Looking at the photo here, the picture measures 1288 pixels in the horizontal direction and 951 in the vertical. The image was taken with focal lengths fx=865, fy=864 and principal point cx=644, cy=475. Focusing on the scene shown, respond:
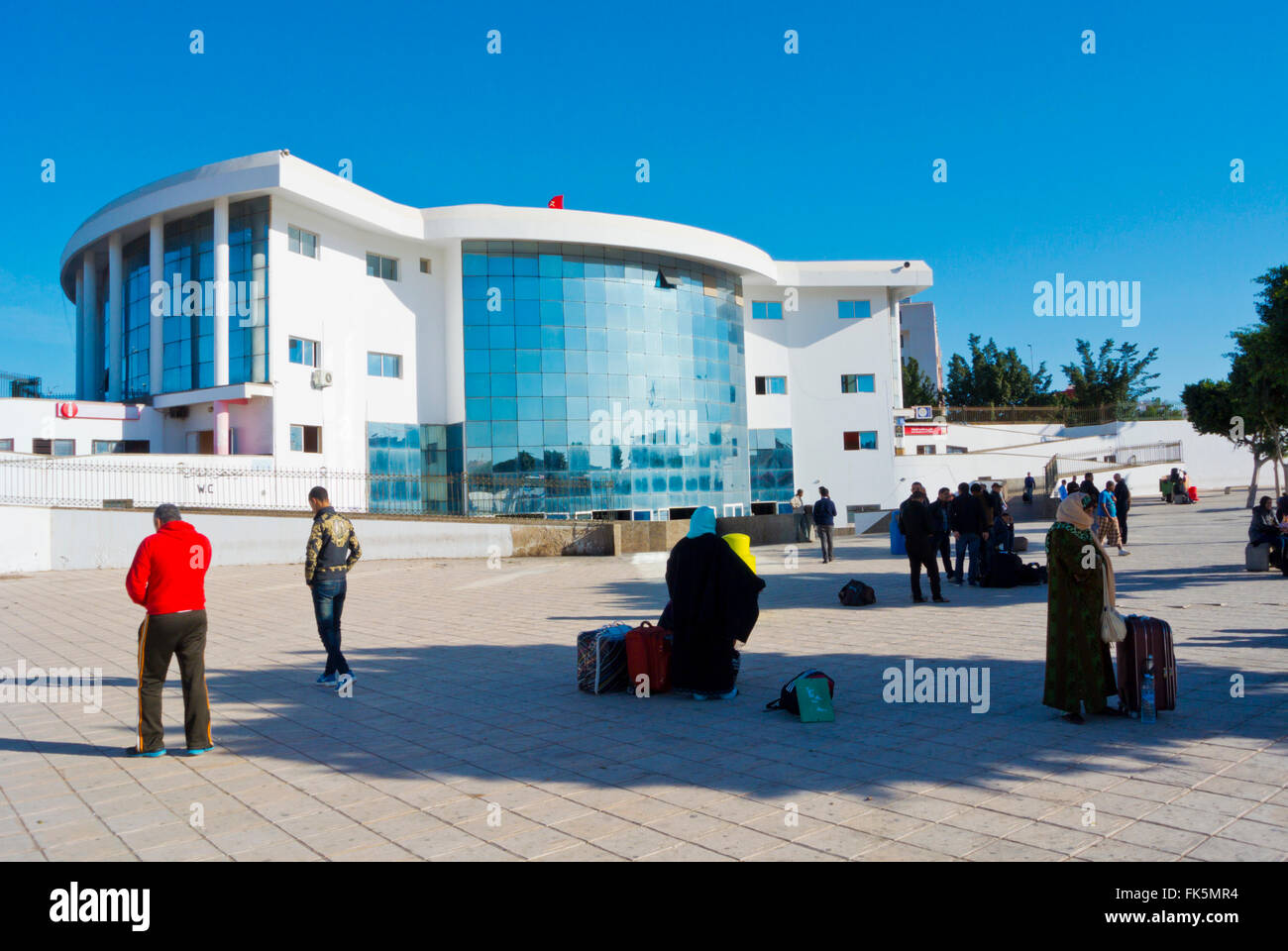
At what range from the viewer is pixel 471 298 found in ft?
117

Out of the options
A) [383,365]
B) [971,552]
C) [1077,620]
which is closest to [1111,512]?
[971,552]

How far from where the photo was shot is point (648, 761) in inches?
227

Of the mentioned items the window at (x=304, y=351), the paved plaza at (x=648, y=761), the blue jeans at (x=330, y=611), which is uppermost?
the window at (x=304, y=351)

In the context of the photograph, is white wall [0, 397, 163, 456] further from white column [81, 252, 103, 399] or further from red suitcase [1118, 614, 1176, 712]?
red suitcase [1118, 614, 1176, 712]

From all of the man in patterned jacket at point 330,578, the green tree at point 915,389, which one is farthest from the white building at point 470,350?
the green tree at point 915,389

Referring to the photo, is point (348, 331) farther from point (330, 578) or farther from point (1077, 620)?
point (1077, 620)

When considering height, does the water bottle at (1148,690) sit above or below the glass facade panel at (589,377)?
below

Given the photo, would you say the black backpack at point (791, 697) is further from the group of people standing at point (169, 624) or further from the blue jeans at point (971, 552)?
the blue jeans at point (971, 552)

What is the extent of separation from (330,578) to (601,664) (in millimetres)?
2795

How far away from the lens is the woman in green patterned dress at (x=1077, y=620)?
6.32 meters

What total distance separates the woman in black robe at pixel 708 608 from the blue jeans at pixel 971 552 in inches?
352

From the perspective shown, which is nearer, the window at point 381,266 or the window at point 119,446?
the window at point 119,446
